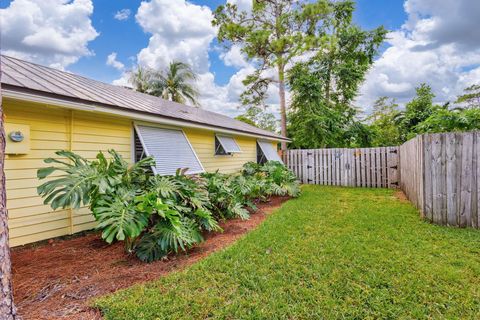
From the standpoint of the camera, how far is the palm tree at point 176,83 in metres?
23.5

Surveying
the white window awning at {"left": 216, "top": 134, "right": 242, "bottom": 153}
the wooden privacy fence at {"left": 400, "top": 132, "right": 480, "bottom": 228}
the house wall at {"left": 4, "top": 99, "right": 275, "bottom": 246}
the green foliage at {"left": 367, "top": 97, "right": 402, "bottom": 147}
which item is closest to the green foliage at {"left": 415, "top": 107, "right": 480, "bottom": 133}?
the wooden privacy fence at {"left": 400, "top": 132, "right": 480, "bottom": 228}

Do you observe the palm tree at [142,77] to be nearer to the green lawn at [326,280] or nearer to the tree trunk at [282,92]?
the tree trunk at [282,92]

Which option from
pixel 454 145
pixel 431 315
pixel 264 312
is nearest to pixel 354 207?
pixel 454 145

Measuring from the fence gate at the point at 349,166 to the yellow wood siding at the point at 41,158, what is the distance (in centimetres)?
969

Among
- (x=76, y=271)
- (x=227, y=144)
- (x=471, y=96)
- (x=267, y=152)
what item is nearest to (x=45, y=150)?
(x=76, y=271)

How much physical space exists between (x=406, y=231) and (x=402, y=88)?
2234cm

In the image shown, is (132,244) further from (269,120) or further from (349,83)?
(269,120)

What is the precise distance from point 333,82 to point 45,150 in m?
17.5

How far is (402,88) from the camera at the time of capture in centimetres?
2202

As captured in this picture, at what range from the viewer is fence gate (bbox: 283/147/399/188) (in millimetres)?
10641

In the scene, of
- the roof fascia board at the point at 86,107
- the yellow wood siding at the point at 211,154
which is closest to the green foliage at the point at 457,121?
the yellow wood siding at the point at 211,154

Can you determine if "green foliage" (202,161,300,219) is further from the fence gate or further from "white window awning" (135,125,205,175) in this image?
the fence gate

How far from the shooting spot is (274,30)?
1557 centimetres

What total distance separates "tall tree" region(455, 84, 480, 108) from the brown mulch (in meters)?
24.7
